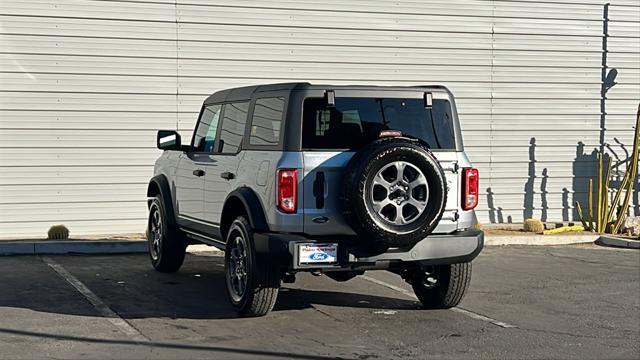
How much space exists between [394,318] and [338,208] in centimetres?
127

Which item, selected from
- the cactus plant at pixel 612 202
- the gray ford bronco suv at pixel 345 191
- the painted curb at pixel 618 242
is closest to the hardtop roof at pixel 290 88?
the gray ford bronco suv at pixel 345 191

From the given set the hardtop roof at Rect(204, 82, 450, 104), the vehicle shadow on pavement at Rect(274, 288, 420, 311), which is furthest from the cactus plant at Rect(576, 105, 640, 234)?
the hardtop roof at Rect(204, 82, 450, 104)

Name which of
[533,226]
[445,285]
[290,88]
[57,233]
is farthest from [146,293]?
[533,226]

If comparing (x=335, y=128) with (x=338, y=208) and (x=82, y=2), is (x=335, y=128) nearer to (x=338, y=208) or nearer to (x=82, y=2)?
(x=338, y=208)

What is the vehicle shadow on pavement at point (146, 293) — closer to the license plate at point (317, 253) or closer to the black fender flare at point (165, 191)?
the black fender flare at point (165, 191)

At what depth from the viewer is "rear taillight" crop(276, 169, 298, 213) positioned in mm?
7875

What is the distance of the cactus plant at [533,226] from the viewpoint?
15391 millimetres

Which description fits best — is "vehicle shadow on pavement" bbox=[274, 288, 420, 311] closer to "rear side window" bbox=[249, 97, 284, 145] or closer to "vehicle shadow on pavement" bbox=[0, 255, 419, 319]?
"vehicle shadow on pavement" bbox=[0, 255, 419, 319]

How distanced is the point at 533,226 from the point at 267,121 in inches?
313

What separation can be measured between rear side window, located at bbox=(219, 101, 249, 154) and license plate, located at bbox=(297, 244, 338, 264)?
5.14ft

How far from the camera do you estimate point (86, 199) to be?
14047mm

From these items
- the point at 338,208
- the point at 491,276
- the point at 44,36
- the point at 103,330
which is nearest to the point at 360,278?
the point at 491,276

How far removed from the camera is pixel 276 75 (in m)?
14.8

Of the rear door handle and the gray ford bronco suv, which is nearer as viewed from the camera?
the gray ford bronco suv
